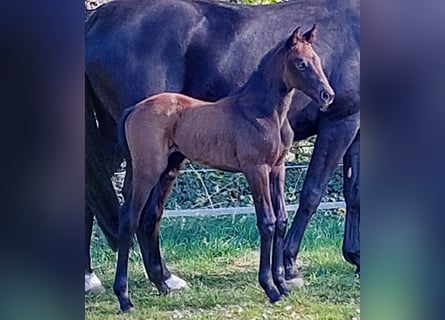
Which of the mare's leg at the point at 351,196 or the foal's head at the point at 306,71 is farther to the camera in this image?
the mare's leg at the point at 351,196

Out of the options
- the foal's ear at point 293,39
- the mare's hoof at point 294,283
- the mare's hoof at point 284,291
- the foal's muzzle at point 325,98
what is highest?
the foal's ear at point 293,39

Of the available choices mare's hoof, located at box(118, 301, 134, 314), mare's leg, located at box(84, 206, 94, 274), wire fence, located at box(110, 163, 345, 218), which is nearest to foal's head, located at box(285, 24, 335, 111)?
wire fence, located at box(110, 163, 345, 218)

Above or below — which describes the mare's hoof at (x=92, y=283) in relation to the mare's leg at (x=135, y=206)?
below

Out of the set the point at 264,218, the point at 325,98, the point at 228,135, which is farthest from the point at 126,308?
the point at 325,98

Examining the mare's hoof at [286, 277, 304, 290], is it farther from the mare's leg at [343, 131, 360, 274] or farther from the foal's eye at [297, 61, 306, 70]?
the foal's eye at [297, 61, 306, 70]

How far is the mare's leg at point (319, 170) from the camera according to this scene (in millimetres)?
2416

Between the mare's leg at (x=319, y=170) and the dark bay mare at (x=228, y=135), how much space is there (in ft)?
0.25

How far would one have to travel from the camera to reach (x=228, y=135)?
2348 mm

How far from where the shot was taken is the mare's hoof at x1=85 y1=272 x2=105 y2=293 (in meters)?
2.37

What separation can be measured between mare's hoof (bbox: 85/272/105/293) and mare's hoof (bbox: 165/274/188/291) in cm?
20

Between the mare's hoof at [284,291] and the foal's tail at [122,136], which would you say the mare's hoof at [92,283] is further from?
the mare's hoof at [284,291]

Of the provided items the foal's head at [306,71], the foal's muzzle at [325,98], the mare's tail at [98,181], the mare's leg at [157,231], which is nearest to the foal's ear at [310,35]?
the foal's head at [306,71]
